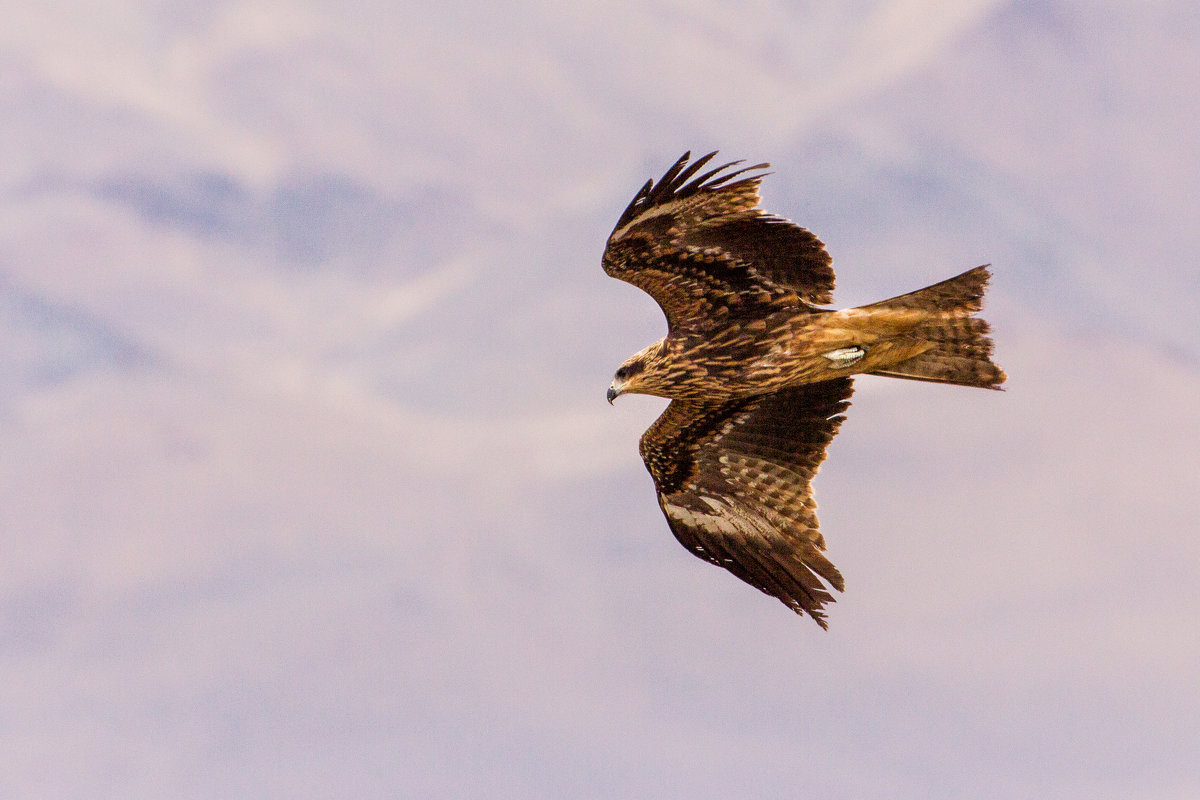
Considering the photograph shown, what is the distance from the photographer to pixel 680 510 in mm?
15305

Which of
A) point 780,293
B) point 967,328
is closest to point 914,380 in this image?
point 967,328

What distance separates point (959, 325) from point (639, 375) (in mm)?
3318

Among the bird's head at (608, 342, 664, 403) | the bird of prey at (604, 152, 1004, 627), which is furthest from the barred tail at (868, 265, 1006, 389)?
the bird's head at (608, 342, 664, 403)

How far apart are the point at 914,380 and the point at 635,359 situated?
9.57 ft

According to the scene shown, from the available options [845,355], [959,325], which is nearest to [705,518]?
[845,355]

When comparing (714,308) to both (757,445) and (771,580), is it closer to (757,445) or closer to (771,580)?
(757,445)

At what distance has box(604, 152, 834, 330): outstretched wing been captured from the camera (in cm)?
1300

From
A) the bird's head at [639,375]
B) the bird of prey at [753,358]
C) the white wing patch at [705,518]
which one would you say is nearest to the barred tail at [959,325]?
the bird of prey at [753,358]

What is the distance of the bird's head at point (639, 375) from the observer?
14289 mm

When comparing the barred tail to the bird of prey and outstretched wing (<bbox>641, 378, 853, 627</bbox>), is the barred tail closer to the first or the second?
the bird of prey

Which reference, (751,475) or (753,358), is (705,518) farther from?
(753,358)

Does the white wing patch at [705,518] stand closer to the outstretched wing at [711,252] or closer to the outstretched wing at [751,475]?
the outstretched wing at [751,475]

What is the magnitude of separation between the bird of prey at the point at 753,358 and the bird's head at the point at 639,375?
0.01 meters

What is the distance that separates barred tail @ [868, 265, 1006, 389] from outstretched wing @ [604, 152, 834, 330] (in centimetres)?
92
